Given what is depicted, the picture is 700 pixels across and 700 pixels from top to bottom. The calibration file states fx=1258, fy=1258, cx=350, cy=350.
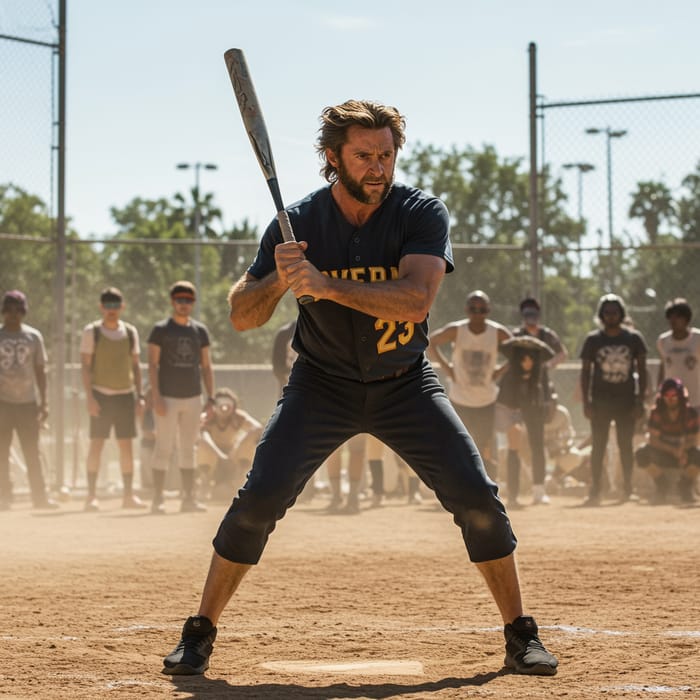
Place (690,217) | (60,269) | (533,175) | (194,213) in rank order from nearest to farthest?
(60,269), (533,175), (690,217), (194,213)

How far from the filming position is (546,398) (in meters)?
13.4

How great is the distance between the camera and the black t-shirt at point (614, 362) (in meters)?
12.4

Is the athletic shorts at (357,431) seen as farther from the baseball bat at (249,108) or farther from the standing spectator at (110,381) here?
the standing spectator at (110,381)

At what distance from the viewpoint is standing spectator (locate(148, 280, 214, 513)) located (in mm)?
11977

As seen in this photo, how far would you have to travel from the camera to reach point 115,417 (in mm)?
12422

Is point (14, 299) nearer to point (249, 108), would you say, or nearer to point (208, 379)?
point (208, 379)

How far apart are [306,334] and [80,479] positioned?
34.4 feet

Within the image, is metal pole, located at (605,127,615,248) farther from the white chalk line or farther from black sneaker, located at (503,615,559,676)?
→ black sneaker, located at (503,615,559,676)

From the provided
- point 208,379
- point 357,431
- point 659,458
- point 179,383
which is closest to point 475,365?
point 659,458

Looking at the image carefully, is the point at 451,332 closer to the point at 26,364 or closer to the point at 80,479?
the point at 26,364

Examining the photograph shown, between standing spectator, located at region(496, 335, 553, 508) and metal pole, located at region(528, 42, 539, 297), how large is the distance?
54.3 inches

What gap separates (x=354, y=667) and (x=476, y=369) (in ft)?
25.3

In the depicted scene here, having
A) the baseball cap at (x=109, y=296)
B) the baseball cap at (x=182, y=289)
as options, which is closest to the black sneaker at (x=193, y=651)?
the baseball cap at (x=182, y=289)

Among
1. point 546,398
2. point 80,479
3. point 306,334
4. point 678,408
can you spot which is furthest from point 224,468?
point 306,334
